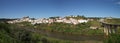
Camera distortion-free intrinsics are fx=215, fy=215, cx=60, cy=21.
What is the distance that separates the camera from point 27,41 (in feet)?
78.8

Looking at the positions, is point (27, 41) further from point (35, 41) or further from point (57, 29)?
point (57, 29)

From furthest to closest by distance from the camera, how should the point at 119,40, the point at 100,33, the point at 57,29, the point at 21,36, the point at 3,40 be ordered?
the point at 57,29
the point at 100,33
the point at 21,36
the point at 119,40
the point at 3,40

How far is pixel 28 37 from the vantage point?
24.6 meters

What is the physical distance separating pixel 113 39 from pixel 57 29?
4821 centimetres

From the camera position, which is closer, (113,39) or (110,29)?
(113,39)

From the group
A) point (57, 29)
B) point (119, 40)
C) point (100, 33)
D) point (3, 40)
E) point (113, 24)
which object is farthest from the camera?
point (57, 29)

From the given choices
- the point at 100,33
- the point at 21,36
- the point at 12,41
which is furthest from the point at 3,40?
the point at 100,33

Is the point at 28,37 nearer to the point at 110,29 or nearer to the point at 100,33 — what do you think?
the point at 110,29

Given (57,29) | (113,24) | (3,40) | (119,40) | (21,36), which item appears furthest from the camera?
(57,29)

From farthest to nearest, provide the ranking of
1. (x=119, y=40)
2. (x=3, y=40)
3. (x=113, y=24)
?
(x=113, y=24) → (x=119, y=40) → (x=3, y=40)

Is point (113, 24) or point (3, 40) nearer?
point (3, 40)

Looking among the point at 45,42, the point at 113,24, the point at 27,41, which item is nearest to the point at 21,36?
the point at 27,41

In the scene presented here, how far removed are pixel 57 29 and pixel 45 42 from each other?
4566 centimetres

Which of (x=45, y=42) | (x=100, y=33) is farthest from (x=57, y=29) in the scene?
(x=45, y=42)
